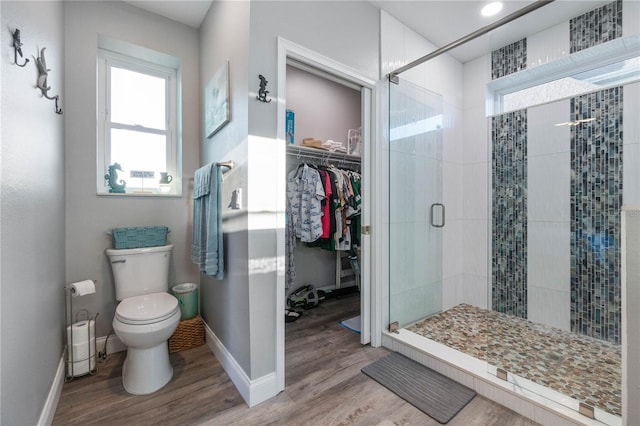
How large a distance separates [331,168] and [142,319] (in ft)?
6.70

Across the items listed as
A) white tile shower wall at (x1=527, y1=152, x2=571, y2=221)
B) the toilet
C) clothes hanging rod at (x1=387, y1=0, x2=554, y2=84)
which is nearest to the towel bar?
the toilet

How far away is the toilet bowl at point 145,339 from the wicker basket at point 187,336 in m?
0.33

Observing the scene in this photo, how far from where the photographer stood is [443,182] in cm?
280

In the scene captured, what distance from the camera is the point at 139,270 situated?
80.3 inches

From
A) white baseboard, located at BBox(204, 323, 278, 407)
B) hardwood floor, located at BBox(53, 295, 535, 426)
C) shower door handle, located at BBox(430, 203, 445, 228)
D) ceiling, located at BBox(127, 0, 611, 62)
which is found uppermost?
ceiling, located at BBox(127, 0, 611, 62)

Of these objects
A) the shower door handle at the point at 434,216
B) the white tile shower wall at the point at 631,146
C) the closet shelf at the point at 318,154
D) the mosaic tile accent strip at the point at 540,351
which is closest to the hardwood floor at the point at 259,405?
the mosaic tile accent strip at the point at 540,351

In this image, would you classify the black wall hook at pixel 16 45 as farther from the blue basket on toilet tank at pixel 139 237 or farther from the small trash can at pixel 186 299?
the small trash can at pixel 186 299

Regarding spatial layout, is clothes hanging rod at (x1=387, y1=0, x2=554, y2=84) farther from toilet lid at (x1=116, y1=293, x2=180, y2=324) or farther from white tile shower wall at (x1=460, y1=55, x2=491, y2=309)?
toilet lid at (x1=116, y1=293, x2=180, y2=324)

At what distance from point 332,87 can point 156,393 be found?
333 centimetres

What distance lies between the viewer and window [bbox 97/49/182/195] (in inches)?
87.3

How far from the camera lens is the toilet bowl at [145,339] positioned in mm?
1620

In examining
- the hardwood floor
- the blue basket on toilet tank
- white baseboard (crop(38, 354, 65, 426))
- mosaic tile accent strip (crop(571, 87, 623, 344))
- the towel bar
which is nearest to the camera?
white baseboard (crop(38, 354, 65, 426))

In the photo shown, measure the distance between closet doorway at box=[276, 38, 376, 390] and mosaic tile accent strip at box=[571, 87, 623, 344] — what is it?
→ 1539 mm

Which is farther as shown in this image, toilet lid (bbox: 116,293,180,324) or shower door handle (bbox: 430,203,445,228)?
shower door handle (bbox: 430,203,445,228)
